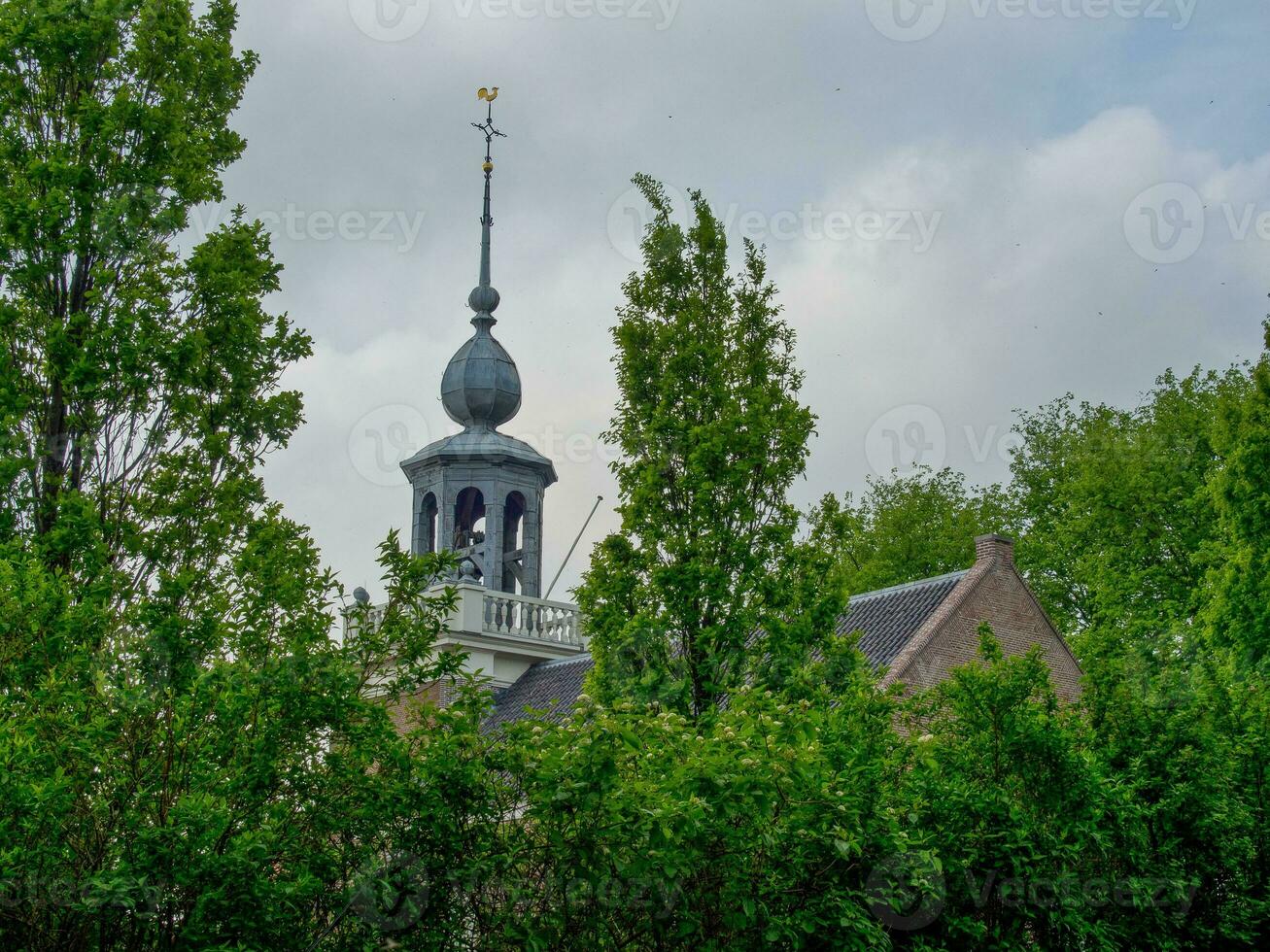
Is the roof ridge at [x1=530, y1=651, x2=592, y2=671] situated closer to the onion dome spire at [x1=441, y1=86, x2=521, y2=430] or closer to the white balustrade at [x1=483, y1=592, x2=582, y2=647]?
the white balustrade at [x1=483, y1=592, x2=582, y2=647]

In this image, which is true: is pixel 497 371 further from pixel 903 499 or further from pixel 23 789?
pixel 23 789

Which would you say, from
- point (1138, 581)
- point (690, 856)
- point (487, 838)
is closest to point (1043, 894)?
point (690, 856)

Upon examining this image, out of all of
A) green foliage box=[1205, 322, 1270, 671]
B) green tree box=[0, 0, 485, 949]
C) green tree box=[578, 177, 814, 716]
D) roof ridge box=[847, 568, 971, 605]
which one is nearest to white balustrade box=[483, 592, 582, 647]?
roof ridge box=[847, 568, 971, 605]

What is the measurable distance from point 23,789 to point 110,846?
68 cm

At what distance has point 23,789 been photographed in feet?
21.1

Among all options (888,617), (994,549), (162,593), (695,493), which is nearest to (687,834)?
(162,593)

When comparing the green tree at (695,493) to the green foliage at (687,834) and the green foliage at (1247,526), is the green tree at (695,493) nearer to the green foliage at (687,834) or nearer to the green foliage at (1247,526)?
the green foliage at (687,834)

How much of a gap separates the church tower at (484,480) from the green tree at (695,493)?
61.1ft

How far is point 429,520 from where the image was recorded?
114 ft

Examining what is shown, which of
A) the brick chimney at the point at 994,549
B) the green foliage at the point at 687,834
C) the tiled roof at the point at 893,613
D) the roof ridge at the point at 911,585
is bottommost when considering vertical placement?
the green foliage at the point at 687,834

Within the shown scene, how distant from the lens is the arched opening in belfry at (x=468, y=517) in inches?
1352

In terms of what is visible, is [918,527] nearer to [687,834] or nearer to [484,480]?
[484,480]

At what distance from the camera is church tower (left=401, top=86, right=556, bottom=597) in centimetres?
3359

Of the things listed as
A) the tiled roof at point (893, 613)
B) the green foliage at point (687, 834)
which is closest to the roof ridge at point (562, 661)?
the tiled roof at point (893, 613)
